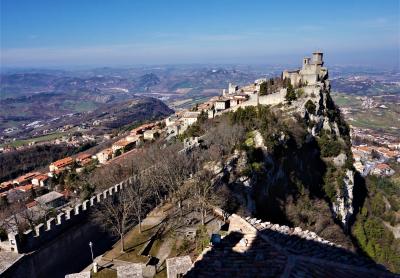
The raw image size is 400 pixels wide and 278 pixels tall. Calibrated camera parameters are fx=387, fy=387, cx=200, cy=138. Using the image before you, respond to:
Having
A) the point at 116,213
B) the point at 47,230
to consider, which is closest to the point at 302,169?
the point at 116,213

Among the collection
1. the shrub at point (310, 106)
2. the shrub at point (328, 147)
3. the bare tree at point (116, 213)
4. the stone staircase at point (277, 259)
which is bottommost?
the shrub at point (328, 147)

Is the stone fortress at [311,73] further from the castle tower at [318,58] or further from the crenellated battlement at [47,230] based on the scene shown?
the crenellated battlement at [47,230]

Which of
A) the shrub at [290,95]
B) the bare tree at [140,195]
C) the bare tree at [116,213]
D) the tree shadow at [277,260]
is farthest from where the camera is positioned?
the shrub at [290,95]

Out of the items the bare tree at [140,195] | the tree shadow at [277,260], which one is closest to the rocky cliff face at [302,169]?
the bare tree at [140,195]

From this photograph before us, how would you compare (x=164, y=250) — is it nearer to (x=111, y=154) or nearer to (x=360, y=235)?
(x=360, y=235)

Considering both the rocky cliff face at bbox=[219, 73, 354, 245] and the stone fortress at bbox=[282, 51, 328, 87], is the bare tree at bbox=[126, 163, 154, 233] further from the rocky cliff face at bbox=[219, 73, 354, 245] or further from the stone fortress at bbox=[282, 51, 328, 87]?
the stone fortress at bbox=[282, 51, 328, 87]

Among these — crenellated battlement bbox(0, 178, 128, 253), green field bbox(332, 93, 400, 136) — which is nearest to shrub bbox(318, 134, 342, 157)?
crenellated battlement bbox(0, 178, 128, 253)

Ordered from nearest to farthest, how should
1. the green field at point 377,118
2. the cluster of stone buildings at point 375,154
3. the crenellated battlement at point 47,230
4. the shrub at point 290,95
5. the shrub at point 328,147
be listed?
the crenellated battlement at point 47,230
the shrub at point 328,147
the shrub at point 290,95
the cluster of stone buildings at point 375,154
the green field at point 377,118
